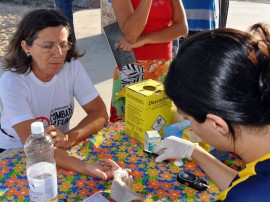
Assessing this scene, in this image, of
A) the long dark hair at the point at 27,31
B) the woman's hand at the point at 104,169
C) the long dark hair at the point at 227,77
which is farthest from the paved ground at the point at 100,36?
the long dark hair at the point at 227,77

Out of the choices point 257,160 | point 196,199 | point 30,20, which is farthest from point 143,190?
point 30,20

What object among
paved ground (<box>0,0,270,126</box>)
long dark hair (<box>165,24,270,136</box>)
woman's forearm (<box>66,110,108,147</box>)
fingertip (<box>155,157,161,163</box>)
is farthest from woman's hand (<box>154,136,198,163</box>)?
paved ground (<box>0,0,270,126</box>)

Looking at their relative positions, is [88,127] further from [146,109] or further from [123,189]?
[123,189]

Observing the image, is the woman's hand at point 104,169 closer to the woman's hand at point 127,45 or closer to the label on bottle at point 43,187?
the label on bottle at point 43,187

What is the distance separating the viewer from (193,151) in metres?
1.40

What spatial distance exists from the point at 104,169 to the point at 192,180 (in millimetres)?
337

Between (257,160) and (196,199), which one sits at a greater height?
(257,160)

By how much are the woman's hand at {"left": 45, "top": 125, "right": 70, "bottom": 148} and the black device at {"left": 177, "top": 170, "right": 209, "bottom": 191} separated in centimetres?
51

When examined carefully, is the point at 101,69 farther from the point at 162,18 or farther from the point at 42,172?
the point at 42,172

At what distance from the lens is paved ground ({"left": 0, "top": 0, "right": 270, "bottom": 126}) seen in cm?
426

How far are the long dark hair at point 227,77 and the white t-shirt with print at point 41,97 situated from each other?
0.94 m

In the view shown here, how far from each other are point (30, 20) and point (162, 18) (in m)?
0.75

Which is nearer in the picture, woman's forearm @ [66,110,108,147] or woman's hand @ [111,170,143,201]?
woman's hand @ [111,170,143,201]

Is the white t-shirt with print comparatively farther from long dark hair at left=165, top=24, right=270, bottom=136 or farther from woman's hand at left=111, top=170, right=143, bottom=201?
long dark hair at left=165, top=24, right=270, bottom=136
